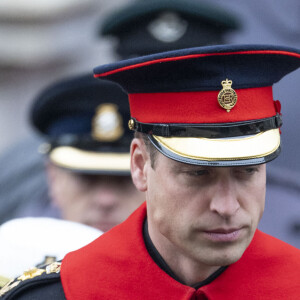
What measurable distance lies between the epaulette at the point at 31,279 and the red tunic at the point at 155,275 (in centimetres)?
6

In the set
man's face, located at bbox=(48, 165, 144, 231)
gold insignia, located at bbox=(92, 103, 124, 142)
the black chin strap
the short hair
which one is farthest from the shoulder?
gold insignia, located at bbox=(92, 103, 124, 142)

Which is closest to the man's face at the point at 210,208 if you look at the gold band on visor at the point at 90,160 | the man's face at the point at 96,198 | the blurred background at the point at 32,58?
the man's face at the point at 96,198

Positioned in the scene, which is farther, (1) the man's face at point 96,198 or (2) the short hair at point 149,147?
(1) the man's face at point 96,198

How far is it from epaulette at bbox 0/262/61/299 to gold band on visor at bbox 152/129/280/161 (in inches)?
28.3

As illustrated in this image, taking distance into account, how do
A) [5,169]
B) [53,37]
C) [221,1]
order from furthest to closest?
[53,37]
[5,169]
[221,1]

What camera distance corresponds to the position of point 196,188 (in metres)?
2.46

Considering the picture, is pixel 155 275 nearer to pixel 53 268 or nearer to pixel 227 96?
pixel 53 268

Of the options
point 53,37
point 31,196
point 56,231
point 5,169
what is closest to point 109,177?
point 56,231

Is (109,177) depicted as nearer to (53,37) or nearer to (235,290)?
(235,290)

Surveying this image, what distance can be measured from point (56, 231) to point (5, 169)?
492 cm

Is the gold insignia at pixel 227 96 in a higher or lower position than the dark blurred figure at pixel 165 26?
higher

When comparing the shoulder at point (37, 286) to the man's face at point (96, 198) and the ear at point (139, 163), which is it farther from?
the man's face at point (96, 198)

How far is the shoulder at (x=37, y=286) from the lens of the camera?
2.81 m

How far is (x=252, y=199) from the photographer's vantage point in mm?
2488
